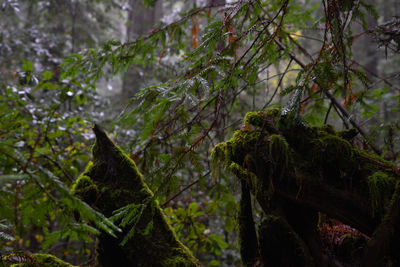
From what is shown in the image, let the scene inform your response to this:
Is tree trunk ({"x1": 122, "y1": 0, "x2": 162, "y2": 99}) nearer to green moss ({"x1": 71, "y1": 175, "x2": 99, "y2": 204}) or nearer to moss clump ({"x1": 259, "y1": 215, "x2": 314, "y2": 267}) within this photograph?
green moss ({"x1": 71, "y1": 175, "x2": 99, "y2": 204})

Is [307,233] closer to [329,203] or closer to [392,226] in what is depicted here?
[329,203]

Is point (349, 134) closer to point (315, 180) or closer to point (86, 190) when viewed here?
point (315, 180)

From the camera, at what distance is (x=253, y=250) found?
2.10 metres

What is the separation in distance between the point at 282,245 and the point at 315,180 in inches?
18.5

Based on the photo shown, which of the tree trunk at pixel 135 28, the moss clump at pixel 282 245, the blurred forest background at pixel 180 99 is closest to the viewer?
the blurred forest background at pixel 180 99

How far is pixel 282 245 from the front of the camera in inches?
71.1

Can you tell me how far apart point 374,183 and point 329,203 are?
29 centimetres

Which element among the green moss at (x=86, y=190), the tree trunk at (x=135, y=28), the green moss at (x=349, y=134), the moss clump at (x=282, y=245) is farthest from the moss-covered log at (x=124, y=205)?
the tree trunk at (x=135, y=28)

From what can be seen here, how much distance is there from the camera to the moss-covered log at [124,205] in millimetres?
1888

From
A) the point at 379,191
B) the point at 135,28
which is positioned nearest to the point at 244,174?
the point at 379,191

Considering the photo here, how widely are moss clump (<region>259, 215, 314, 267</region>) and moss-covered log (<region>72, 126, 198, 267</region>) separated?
0.56m

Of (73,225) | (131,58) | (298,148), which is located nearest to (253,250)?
(298,148)

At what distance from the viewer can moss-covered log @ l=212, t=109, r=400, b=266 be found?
1.72 metres

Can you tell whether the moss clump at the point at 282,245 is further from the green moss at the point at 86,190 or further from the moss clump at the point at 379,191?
the green moss at the point at 86,190
